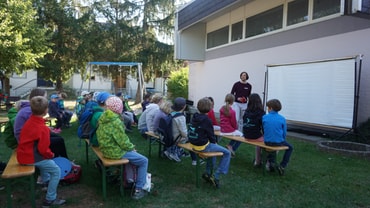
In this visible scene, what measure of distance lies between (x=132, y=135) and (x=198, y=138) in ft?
14.9

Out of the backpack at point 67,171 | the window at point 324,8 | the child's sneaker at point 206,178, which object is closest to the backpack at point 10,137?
the backpack at point 67,171

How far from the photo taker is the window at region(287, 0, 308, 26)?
8872mm

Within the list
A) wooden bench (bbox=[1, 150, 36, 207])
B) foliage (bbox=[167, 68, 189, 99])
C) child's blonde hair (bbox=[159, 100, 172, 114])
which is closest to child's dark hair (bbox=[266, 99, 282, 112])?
child's blonde hair (bbox=[159, 100, 172, 114])

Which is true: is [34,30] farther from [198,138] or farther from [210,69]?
[198,138]

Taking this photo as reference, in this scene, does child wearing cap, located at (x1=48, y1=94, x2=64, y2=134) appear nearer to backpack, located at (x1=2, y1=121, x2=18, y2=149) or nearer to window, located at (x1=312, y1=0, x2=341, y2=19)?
backpack, located at (x1=2, y1=121, x2=18, y2=149)

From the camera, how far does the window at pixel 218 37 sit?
13156 mm

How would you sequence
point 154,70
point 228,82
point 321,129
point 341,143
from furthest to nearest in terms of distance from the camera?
point 154,70 → point 228,82 → point 321,129 → point 341,143

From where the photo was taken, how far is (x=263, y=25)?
10.7 meters

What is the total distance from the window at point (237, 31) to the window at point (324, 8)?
12.3 ft

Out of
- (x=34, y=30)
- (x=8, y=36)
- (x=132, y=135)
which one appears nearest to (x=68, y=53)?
(x=34, y=30)

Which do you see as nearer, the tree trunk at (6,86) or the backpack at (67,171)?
the backpack at (67,171)

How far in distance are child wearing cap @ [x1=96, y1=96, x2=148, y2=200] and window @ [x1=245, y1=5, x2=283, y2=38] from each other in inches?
306

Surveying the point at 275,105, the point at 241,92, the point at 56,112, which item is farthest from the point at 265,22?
the point at 56,112

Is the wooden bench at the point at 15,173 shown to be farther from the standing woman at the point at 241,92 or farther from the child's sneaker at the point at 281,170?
the standing woman at the point at 241,92
